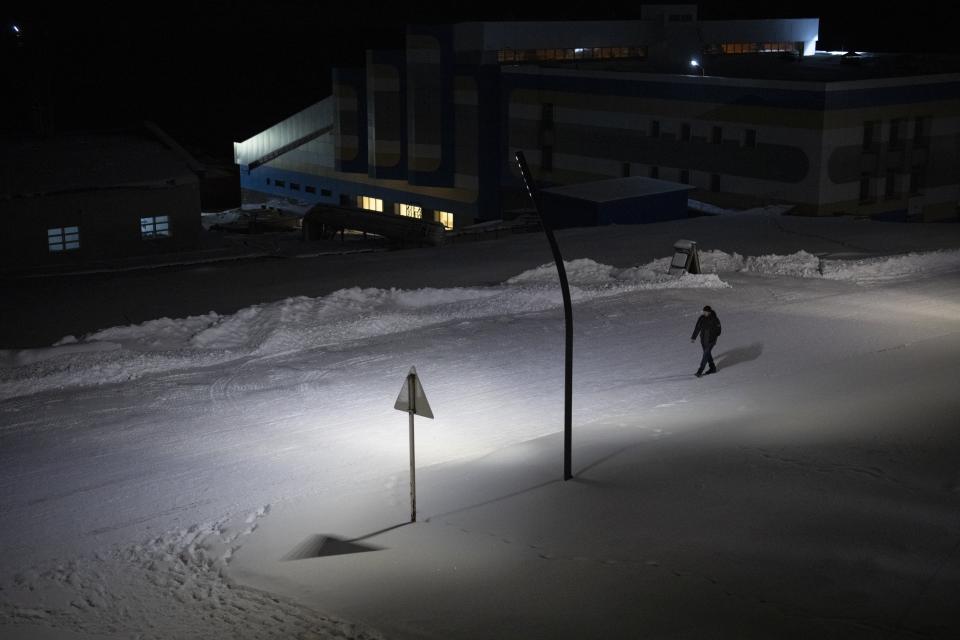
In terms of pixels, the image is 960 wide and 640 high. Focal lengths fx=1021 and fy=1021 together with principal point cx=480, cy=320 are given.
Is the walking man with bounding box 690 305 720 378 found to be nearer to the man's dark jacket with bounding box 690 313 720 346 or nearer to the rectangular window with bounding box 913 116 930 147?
the man's dark jacket with bounding box 690 313 720 346

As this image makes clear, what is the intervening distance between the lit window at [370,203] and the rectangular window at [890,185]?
23.0 meters

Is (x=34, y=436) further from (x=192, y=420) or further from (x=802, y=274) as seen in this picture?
(x=802, y=274)

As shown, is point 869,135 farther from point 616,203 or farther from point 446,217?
point 446,217

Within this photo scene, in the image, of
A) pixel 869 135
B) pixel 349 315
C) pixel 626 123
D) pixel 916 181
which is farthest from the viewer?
pixel 626 123

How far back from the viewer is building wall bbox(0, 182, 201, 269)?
27.3 meters

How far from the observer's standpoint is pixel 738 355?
16812 mm

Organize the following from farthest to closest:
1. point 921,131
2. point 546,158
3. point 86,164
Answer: point 546,158 → point 921,131 → point 86,164

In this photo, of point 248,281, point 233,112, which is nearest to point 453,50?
point 248,281

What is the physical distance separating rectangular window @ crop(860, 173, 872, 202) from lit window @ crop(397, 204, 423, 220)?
1993 centimetres

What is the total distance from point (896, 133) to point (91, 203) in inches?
1061

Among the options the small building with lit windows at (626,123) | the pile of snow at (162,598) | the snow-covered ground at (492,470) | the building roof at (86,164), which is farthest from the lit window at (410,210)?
the pile of snow at (162,598)

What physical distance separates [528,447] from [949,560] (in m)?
5.22

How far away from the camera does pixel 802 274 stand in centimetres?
2300

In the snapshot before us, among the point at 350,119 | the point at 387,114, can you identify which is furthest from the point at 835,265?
the point at 350,119
